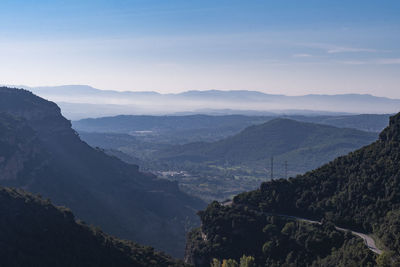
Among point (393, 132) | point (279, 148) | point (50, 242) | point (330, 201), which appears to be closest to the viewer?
point (50, 242)

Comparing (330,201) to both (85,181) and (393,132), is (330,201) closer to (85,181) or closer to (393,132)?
(393,132)

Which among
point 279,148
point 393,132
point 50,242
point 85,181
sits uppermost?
point 393,132

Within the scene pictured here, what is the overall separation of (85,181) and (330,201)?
146 feet

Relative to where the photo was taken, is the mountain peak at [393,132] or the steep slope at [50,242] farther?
the mountain peak at [393,132]

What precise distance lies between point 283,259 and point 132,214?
3815cm

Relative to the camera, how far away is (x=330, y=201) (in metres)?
46.9

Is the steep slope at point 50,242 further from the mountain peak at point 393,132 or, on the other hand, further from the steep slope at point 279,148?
the steep slope at point 279,148

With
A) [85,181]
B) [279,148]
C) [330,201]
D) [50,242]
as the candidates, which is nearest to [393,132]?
[330,201]

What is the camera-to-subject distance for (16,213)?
36.8m

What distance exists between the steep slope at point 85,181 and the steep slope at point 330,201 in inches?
852

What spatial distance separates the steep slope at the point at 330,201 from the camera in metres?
42.8

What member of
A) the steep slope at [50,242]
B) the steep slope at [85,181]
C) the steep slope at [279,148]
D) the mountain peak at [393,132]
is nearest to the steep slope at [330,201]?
the mountain peak at [393,132]

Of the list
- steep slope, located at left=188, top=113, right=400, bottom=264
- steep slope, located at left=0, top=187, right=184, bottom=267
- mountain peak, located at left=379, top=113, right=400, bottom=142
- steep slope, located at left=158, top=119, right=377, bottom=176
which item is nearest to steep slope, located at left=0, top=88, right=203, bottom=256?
steep slope, located at left=188, top=113, right=400, bottom=264

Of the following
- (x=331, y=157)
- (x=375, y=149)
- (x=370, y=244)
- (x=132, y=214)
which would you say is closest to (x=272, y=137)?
(x=331, y=157)
